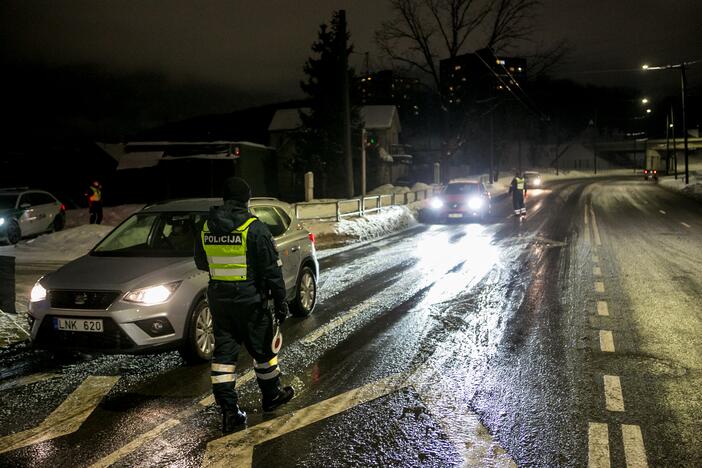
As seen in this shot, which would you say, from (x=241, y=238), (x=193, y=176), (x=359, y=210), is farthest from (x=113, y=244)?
(x=193, y=176)

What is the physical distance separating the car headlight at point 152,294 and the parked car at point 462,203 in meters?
18.4

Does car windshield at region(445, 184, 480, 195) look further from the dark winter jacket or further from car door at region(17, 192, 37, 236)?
the dark winter jacket

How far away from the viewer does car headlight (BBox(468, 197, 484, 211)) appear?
75.5 feet

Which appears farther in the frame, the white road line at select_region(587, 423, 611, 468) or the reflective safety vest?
the reflective safety vest

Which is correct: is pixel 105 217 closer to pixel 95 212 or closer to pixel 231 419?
pixel 95 212

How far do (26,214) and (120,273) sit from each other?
584 inches

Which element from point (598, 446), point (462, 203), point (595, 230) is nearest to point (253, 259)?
point (598, 446)

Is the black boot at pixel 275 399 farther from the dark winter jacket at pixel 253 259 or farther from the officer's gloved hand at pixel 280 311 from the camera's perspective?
the dark winter jacket at pixel 253 259

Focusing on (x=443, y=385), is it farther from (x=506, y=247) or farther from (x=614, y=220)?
(x=614, y=220)

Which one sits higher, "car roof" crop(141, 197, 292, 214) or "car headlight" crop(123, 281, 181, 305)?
"car roof" crop(141, 197, 292, 214)

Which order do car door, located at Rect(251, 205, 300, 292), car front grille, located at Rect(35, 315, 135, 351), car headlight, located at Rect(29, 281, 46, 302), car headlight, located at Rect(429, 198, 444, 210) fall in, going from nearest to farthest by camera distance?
car front grille, located at Rect(35, 315, 135, 351) → car headlight, located at Rect(29, 281, 46, 302) → car door, located at Rect(251, 205, 300, 292) → car headlight, located at Rect(429, 198, 444, 210)

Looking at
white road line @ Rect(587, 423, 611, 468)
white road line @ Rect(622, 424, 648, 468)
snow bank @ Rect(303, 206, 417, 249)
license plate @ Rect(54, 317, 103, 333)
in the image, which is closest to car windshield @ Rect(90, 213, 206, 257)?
license plate @ Rect(54, 317, 103, 333)

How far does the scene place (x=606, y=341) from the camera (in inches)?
256

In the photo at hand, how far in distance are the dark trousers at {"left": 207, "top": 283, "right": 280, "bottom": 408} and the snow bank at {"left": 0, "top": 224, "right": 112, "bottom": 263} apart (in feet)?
38.2
